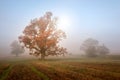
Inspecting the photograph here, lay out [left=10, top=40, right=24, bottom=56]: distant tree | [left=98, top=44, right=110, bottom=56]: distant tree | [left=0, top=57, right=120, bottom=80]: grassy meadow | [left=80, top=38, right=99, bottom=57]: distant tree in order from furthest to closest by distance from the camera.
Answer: [left=10, top=40, right=24, bottom=56]: distant tree, [left=98, top=44, right=110, bottom=56]: distant tree, [left=80, top=38, right=99, bottom=57]: distant tree, [left=0, top=57, right=120, bottom=80]: grassy meadow

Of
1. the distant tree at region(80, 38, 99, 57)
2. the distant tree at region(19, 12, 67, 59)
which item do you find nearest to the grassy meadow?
the distant tree at region(19, 12, 67, 59)

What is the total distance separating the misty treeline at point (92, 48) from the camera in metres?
96.0

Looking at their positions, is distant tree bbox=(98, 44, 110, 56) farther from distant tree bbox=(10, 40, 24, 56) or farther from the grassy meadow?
the grassy meadow

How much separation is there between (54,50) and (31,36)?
935 cm

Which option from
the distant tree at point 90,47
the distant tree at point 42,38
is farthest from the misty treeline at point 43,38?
the distant tree at point 90,47

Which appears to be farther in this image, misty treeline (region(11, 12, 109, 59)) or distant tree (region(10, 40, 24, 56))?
distant tree (region(10, 40, 24, 56))

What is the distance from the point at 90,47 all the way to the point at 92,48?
2.74m

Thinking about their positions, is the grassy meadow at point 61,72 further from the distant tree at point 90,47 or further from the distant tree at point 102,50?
the distant tree at point 102,50

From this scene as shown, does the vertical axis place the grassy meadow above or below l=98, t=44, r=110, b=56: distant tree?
below

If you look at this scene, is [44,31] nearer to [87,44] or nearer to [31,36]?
[31,36]

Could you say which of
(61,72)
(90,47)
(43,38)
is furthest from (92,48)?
(61,72)

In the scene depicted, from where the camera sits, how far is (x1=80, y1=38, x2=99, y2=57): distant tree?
9571 cm

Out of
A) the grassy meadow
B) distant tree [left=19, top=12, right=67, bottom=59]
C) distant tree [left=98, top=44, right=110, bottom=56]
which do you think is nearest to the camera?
the grassy meadow

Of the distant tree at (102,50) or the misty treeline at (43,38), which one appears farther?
the distant tree at (102,50)
